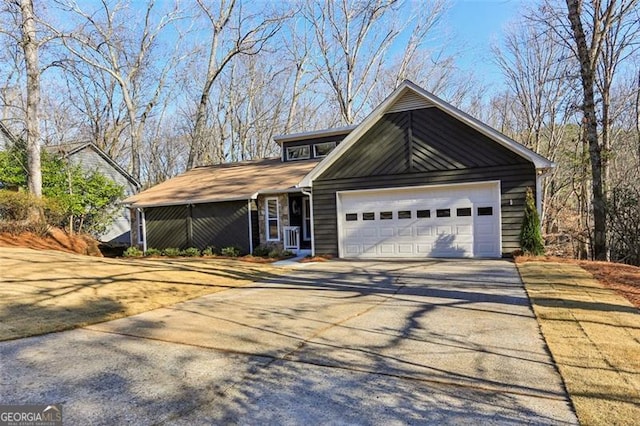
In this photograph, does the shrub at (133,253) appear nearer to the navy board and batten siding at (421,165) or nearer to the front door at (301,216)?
the front door at (301,216)

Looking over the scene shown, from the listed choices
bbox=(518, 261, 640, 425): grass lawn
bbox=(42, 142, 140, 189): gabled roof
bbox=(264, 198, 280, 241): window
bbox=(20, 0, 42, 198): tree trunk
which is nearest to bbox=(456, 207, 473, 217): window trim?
bbox=(518, 261, 640, 425): grass lawn

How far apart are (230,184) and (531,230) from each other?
11.5 metres

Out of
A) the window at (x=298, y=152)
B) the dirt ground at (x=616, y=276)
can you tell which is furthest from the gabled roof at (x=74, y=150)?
→ the dirt ground at (x=616, y=276)

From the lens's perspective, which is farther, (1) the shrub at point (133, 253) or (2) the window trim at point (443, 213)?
(1) the shrub at point (133, 253)

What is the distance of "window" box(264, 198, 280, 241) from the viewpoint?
1494cm

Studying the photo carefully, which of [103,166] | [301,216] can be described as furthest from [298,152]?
[103,166]

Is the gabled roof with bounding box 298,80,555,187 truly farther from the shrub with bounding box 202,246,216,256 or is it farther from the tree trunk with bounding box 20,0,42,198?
the tree trunk with bounding box 20,0,42,198

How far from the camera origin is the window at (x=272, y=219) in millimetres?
14938

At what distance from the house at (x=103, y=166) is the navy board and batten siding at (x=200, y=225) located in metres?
6.19

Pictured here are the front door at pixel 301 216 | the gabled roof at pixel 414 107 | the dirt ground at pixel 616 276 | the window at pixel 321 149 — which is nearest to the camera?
the dirt ground at pixel 616 276

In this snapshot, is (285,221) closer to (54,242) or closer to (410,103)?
(410,103)

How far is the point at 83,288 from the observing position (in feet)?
23.1

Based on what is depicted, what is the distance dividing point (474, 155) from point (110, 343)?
1043 cm

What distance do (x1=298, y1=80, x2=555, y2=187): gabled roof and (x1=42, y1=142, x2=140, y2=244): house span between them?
14.2 meters
